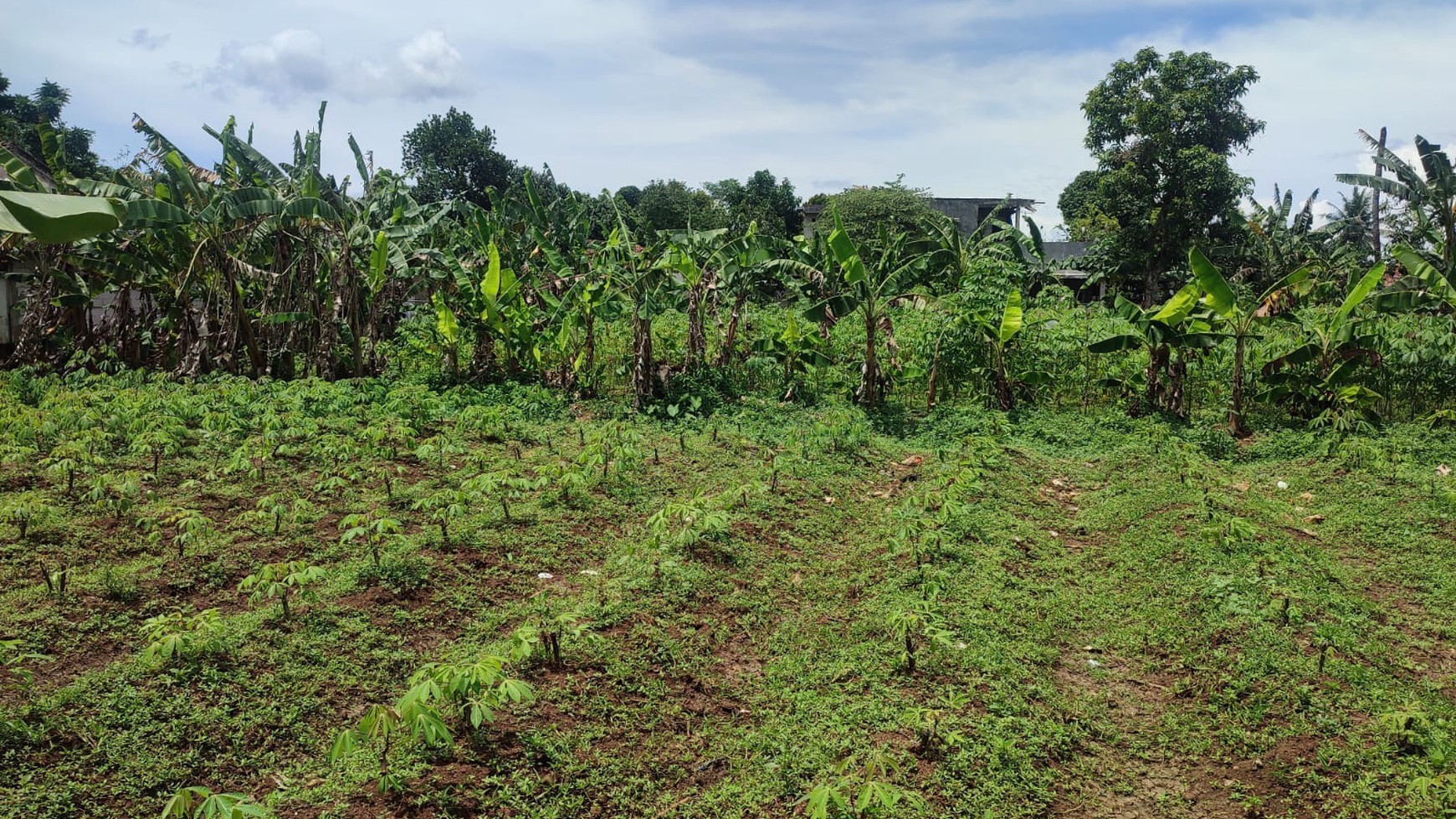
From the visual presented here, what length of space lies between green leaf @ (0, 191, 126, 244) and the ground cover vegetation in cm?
2

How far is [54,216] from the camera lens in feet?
9.02

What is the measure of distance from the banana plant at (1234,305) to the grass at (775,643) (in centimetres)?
200

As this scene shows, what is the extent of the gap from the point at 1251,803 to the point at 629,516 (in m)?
4.82

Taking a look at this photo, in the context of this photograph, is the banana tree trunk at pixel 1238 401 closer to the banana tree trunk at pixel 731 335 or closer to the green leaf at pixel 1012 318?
the green leaf at pixel 1012 318

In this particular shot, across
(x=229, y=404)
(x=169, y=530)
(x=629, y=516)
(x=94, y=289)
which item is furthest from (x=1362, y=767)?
(x=94, y=289)

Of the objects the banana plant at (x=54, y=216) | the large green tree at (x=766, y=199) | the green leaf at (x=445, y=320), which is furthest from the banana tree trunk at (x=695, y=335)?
the large green tree at (x=766, y=199)

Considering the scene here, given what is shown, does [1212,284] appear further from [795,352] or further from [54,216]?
[54,216]

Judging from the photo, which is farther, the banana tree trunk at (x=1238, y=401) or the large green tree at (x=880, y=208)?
the large green tree at (x=880, y=208)

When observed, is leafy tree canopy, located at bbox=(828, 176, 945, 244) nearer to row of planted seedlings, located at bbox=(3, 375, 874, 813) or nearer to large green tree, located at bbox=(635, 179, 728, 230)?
large green tree, located at bbox=(635, 179, 728, 230)

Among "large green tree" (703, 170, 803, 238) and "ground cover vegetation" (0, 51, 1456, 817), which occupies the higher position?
"large green tree" (703, 170, 803, 238)

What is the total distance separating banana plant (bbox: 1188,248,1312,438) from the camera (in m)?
10.1

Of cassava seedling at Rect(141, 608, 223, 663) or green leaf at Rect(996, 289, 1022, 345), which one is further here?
green leaf at Rect(996, 289, 1022, 345)

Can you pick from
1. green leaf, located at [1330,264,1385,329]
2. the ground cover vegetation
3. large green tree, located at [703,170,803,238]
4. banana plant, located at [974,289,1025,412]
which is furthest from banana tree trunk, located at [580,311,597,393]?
large green tree, located at [703,170,803,238]

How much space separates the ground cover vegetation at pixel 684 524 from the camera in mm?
3801
